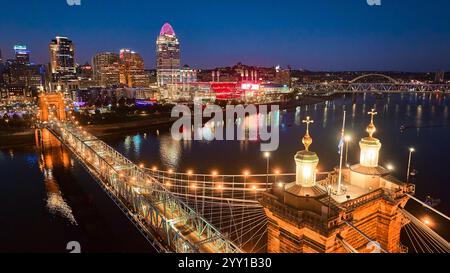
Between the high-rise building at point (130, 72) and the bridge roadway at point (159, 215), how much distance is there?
9700 cm

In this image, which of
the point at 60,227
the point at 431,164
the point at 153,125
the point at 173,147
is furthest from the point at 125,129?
the point at 431,164

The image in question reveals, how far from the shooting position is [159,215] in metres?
7.57

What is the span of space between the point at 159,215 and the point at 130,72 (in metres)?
107

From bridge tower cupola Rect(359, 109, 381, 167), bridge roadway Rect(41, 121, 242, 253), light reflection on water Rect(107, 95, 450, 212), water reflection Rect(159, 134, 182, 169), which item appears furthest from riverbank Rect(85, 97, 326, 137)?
bridge tower cupola Rect(359, 109, 381, 167)

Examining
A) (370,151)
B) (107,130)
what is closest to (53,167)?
(107,130)

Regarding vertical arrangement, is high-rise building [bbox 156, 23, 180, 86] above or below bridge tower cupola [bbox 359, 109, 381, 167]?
above

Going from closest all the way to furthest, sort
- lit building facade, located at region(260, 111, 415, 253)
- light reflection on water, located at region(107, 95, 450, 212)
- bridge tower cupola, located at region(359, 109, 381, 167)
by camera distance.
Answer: lit building facade, located at region(260, 111, 415, 253) → bridge tower cupola, located at region(359, 109, 381, 167) → light reflection on water, located at region(107, 95, 450, 212)

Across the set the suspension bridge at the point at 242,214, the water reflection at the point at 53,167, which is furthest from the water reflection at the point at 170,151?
the suspension bridge at the point at 242,214

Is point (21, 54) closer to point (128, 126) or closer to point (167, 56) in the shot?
point (167, 56)

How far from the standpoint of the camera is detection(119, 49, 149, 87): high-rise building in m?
107

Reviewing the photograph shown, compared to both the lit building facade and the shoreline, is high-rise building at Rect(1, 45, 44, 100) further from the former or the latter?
the lit building facade

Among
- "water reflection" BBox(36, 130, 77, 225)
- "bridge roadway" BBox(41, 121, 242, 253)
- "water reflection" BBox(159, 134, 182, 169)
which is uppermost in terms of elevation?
"bridge roadway" BBox(41, 121, 242, 253)

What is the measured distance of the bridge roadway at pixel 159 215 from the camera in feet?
21.1

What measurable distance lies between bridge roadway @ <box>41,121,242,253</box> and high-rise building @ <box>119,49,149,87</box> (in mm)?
97001
